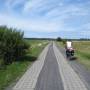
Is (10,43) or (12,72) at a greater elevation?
(10,43)

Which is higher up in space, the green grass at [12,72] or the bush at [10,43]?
the bush at [10,43]

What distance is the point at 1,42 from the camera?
2606 centimetres

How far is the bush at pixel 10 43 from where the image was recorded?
1041 inches

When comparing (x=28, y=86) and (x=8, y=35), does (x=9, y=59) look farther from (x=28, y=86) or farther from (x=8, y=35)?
(x=28, y=86)

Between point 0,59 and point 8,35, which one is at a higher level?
point 8,35

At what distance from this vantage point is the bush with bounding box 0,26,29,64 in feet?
86.7

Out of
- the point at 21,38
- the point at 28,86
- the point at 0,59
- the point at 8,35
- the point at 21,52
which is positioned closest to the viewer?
the point at 28,86

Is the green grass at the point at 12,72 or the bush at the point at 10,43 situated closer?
the green grass at the point at 12,72

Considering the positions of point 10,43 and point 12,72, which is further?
point 10,43

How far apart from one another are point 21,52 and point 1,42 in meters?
5.74

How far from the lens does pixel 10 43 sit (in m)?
27.3

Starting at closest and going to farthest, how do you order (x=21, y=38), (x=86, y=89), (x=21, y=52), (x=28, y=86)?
(x=86, y=89) → (x=28, y=86) → (x=21, y=38) → (x=21, y=52)

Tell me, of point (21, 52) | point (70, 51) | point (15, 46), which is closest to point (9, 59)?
point (15, 46)

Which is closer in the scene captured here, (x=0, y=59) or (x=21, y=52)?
(x=0, y=59)
